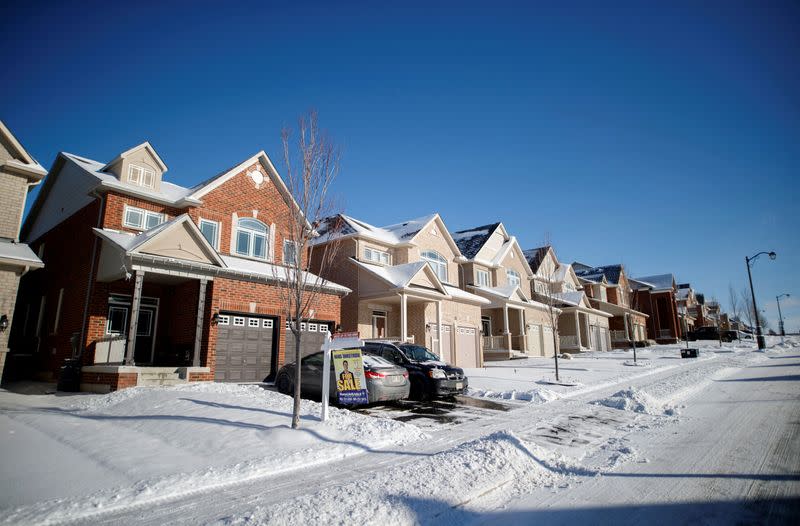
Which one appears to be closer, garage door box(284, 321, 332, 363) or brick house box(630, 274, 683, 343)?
garage door box(284, 321, 332, 363)

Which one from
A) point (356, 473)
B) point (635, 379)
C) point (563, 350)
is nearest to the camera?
point (356, 473)

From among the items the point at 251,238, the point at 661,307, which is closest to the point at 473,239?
the point at 251,238

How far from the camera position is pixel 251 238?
1842cm

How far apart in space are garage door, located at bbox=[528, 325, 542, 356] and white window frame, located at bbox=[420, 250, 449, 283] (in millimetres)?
8340

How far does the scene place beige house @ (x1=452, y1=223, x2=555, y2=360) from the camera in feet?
94.7

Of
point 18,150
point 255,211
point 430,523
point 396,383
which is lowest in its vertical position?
point 430,523

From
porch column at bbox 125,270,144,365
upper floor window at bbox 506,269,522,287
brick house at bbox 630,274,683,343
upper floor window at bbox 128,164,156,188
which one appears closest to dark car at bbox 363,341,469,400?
porch column at bbox 125,270,144,365

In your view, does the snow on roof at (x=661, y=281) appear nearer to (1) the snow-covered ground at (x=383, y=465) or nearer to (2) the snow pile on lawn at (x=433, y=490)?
(1) the snow-covered ground at (x=383, y=465)

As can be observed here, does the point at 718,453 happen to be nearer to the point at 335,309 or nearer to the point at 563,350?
the point at 335,309

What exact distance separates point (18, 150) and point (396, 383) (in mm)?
15878

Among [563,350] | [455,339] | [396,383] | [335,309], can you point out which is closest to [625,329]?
[563,350]

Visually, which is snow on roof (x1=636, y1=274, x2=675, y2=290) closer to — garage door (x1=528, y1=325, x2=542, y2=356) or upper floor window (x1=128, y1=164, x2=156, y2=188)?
garage door (x1=528, y1=325, x2=542, y2=356)

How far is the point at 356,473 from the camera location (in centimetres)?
550

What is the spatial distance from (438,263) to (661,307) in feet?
148
